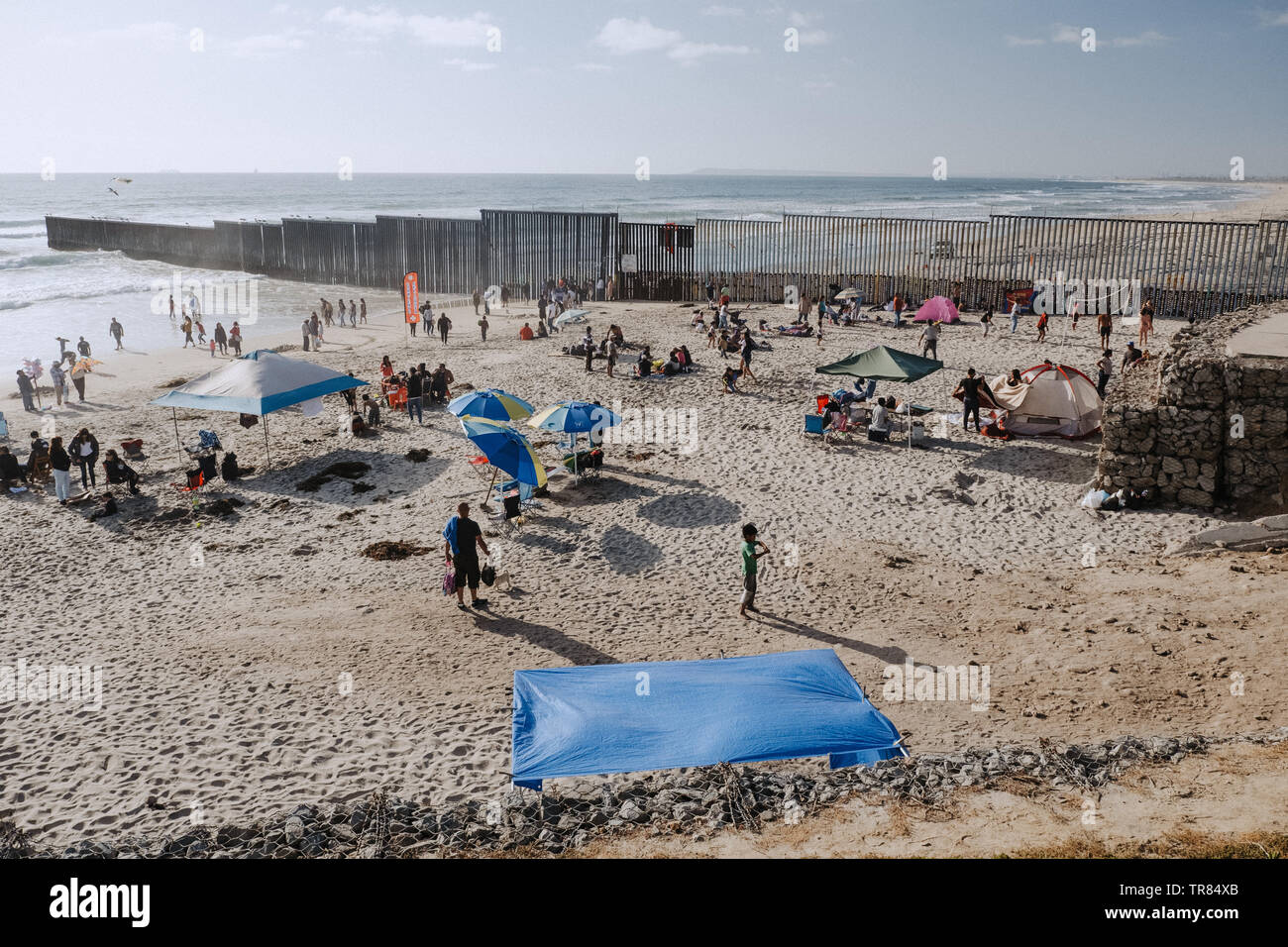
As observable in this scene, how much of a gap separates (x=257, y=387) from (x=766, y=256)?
23613 millimetres

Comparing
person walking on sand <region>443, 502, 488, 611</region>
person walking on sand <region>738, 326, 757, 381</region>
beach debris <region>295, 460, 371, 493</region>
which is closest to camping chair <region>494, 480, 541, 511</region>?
person walking on sand <region>443, 502, 488, 611</region>

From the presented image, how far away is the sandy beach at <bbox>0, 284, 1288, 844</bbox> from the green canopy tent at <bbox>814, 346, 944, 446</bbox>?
4.71 ft

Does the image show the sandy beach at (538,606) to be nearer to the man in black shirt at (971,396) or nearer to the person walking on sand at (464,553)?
the person walking on sand at (464,553)

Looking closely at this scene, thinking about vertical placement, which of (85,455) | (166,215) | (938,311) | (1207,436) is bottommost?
(85,455)

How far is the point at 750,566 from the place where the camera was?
10328 millimetres

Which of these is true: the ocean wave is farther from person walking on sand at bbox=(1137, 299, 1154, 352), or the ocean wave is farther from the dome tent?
person walking on sand at bbox=(1137, 299, 1154, 352)

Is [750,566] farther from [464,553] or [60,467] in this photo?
[60,467]

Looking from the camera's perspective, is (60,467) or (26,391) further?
(26,391)

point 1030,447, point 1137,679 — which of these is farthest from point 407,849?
point 1030,447

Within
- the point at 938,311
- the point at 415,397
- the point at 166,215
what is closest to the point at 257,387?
the point at 415,397

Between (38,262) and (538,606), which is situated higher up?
(38,262)

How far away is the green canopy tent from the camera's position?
16.3m
